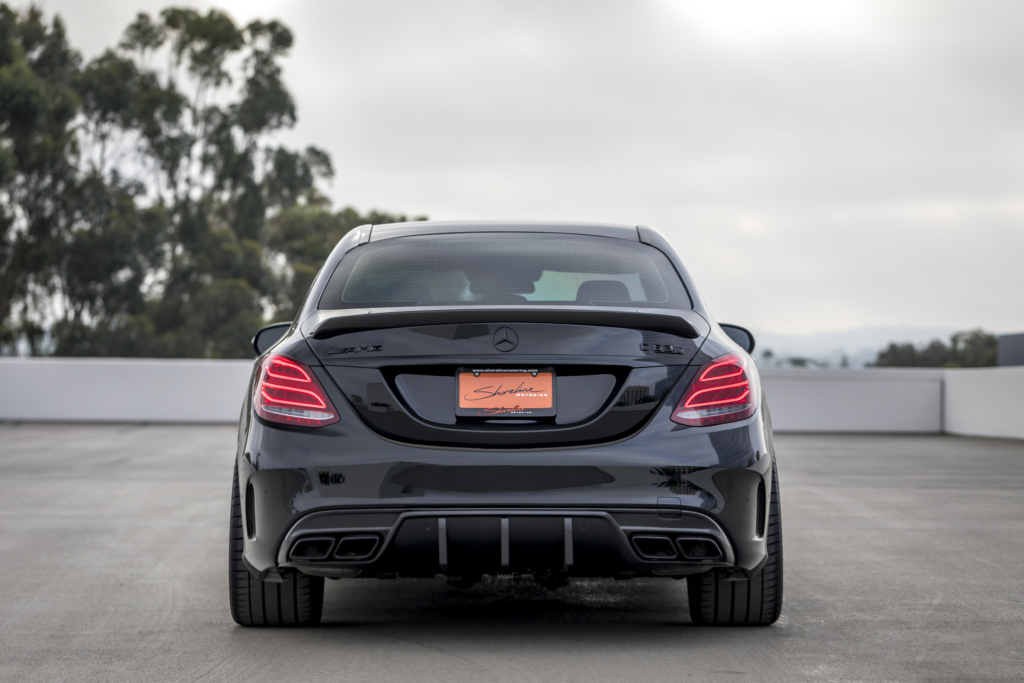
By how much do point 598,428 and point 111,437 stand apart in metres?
14.1

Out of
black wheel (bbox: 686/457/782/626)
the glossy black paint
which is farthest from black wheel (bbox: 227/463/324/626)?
black wheel (bbox: 686/457/782/626)

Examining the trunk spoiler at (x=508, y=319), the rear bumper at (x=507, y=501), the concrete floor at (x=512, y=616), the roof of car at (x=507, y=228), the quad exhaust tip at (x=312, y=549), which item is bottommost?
the concrete floor at (x=512, y=616)

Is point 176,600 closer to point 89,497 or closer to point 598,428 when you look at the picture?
point 598,428

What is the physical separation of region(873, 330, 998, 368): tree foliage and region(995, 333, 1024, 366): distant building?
6986mm

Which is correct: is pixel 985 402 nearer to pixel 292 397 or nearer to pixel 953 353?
pixel 292 397

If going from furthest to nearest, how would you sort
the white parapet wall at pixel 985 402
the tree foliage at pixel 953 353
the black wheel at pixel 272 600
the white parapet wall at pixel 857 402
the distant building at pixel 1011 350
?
the tree foliage at pixel 953 353
the distant building at pixel 1011 350
the white parapet wall at pixel 857 402
the white parapet wall at pixel 985 402
the black wheel at pixel 272 600

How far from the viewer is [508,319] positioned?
12.5 feet

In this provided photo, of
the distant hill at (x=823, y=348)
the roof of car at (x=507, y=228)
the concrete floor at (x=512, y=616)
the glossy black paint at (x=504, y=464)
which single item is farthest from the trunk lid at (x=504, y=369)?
the distant hill at (x=823, y=348)

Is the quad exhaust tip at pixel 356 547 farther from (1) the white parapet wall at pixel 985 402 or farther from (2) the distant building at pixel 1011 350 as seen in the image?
(2) the distant building at pixel 1011 350

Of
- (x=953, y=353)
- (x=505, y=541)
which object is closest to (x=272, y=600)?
(x=505, y=541)

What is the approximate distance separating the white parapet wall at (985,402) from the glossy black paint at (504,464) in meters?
15.2

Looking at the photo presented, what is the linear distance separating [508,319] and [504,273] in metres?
0.72

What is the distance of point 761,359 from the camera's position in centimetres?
2228

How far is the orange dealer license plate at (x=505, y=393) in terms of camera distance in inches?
148
